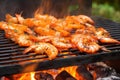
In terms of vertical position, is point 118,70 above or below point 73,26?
below

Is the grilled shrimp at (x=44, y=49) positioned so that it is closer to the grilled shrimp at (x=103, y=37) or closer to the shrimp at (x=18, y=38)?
the shrimp at (x=18, y=38)

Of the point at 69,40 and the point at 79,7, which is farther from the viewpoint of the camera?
the point at 79,7

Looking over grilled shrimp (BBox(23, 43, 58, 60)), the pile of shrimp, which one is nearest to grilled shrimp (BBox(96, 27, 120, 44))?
the pile of shrimp

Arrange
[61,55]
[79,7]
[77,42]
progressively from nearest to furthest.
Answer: [61,55] → [77,42] → [79,7]

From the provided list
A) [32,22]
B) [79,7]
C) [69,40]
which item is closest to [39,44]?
[69,40]

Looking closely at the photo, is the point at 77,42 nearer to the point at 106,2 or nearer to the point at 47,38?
the point at 47,38

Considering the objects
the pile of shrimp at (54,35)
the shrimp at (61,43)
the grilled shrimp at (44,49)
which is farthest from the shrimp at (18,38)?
the shrimp at (61,43)

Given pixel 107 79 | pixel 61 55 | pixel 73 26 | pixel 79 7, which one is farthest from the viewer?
pixel 79 7

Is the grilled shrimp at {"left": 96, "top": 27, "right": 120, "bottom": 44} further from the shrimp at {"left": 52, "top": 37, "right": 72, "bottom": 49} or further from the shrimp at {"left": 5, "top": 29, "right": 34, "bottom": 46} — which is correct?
the shrimp at {"left": 5, "top": 29, "right": 34, "bottom": 46}
